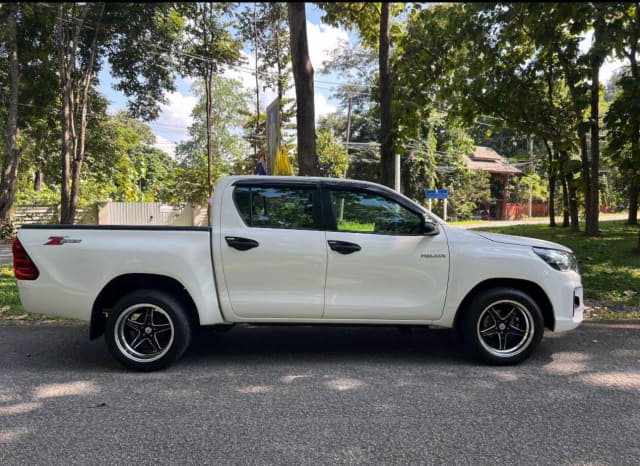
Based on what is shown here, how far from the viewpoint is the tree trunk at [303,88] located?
8.68 meters

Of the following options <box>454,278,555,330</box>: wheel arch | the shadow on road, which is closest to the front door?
<box>454,278,555,330</box>: wheel arch

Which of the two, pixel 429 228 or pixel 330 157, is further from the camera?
pixel 330 157

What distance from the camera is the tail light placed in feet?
14.7

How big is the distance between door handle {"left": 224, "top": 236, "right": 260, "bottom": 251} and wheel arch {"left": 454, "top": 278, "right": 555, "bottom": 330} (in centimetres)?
205

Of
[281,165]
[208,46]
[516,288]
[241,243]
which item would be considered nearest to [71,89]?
[208,46]

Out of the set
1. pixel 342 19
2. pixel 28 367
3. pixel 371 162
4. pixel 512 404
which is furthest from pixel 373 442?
pixel 371 162

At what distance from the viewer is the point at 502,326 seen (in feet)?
15.4

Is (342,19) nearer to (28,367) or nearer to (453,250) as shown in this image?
(453,250)

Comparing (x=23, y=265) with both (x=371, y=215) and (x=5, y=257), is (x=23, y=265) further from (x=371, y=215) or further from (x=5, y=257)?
(x=5, y=257)

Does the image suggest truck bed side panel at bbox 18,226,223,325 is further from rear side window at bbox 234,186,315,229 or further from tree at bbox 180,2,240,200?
tree at bbox 180,2,240,200

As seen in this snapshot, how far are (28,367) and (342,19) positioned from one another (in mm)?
10264

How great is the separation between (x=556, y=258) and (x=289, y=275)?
259cm

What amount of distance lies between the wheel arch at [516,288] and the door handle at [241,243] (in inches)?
80.8

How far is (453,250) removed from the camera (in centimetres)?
461
